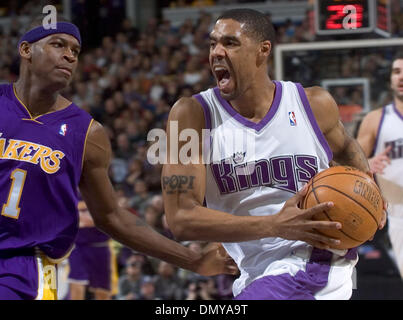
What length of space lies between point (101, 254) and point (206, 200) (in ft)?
14.7

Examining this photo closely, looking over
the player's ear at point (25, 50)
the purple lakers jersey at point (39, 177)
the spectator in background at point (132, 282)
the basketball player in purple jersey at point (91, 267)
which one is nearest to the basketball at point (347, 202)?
the purple lakers jersey at point (39, 177)

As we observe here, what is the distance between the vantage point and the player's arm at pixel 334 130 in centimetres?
368

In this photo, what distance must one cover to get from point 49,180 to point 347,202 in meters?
1.38

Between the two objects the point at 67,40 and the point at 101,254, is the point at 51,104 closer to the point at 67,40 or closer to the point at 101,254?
the point at 67,40

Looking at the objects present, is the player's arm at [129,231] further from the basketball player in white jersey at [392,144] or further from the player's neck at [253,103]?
the basketball player in white jersey at [392,144]

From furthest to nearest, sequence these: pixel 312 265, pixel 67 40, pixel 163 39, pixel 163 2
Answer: pixel 163 2, pixel 163 39, pixel 67 40, pixel 312 265

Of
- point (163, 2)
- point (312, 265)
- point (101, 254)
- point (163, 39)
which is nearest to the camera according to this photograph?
point (312, 265)

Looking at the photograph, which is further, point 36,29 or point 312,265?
point 36,29

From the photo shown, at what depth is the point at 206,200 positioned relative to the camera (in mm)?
3742

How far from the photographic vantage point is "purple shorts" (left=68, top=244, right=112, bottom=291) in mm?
7965

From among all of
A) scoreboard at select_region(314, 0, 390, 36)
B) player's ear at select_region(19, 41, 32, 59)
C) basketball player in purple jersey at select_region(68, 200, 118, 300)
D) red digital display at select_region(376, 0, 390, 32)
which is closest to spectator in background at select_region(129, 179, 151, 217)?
basketball player in purple jersey at select_region(68, 200, 118, 300)

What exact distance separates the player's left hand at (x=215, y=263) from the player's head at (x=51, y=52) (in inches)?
44.5

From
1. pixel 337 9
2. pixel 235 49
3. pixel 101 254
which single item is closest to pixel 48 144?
pixel 235 49

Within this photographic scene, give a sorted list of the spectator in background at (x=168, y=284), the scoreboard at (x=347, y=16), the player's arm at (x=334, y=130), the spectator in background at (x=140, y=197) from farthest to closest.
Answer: the spectator in background at (x=140, y=197) → the spectator in background at (x=168, y=284) → the scoreboard at (x=347, y=16) → the player's arm at (x=334, y=130)
